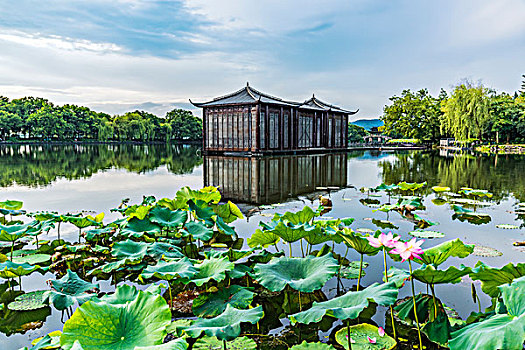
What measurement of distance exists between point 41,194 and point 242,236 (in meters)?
5.56

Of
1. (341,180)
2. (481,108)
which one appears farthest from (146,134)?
(341,180)

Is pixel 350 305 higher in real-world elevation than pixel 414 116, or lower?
lower

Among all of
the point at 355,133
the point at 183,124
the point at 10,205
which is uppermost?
the point at 183,124

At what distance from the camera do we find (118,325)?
1.58 meters

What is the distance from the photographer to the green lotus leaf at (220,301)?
7.52ft

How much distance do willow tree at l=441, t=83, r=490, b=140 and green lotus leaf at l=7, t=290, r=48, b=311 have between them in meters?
27.8

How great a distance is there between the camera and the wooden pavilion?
20688 mm

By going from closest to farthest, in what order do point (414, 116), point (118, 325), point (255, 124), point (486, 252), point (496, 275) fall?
point (118, 325) → point (496, 275) → point (486, 252) → point (255, 124) → point (414, 116)

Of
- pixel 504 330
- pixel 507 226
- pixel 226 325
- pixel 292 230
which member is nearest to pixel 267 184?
pixel 507 226

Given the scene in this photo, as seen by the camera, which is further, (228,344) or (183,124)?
(183,124)

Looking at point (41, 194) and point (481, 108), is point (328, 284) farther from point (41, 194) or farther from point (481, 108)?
point (481, 108)

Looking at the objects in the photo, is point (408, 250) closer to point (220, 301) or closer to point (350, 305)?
point (350, 305)

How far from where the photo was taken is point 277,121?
22047 mm

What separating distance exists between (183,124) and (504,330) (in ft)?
166
